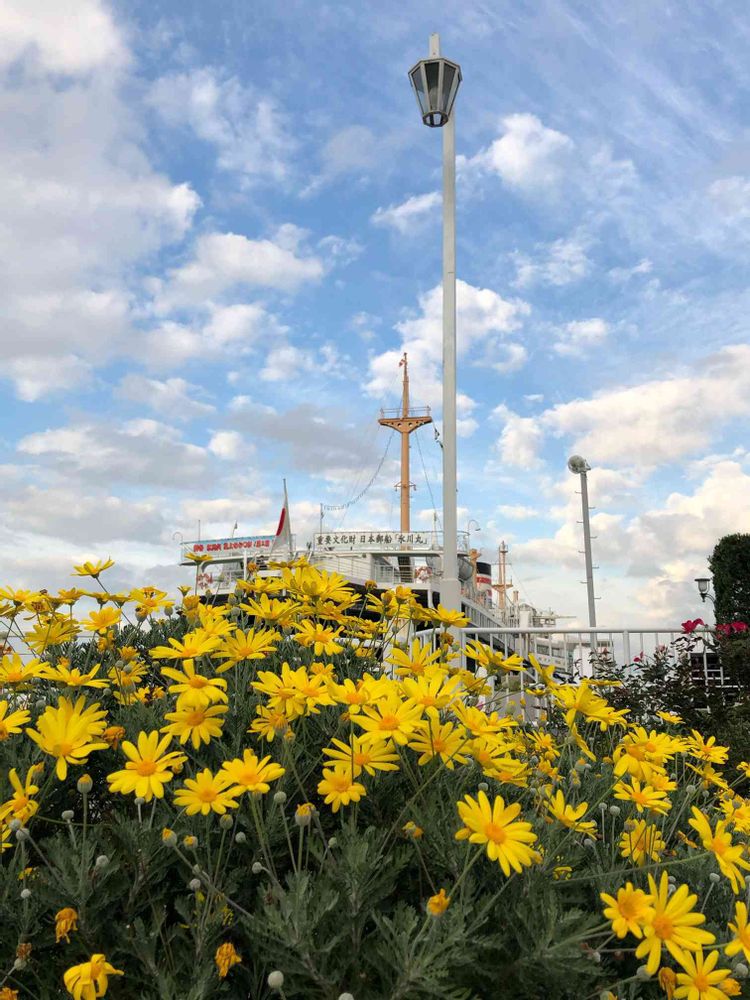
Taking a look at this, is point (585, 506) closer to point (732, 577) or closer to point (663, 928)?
point (732, 577)

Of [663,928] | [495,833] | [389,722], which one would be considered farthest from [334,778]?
[663,928]

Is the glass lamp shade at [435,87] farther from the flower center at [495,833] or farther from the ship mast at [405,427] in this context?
the ship mast at [405,427]

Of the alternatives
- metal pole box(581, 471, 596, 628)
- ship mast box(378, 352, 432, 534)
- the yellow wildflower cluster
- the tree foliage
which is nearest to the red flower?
the tree foliage

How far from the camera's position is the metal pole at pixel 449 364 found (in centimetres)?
884

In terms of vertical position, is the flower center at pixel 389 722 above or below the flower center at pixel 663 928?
above

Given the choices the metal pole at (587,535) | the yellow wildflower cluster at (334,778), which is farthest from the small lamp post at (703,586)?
the yellow wildflower cluster at (334,778)

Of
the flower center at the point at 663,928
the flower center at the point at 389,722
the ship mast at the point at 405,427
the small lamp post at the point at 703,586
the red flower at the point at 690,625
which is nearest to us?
the flower center at the point at 663,928

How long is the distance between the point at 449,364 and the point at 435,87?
3.14 m

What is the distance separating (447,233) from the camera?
9539 millimetres

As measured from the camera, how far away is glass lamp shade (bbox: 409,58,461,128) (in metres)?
9.05

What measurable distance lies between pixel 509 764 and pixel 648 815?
1.19ft

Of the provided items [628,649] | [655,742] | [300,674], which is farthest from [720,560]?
[300,674]

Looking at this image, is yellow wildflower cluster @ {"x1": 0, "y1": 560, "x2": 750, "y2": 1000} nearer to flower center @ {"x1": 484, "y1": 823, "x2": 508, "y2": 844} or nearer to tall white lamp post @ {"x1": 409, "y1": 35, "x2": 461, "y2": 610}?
flower center @ {"x1": 484, "y1": 823, "x2": 508, "y2": 844}

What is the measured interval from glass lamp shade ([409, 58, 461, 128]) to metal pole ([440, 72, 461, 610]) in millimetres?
291
